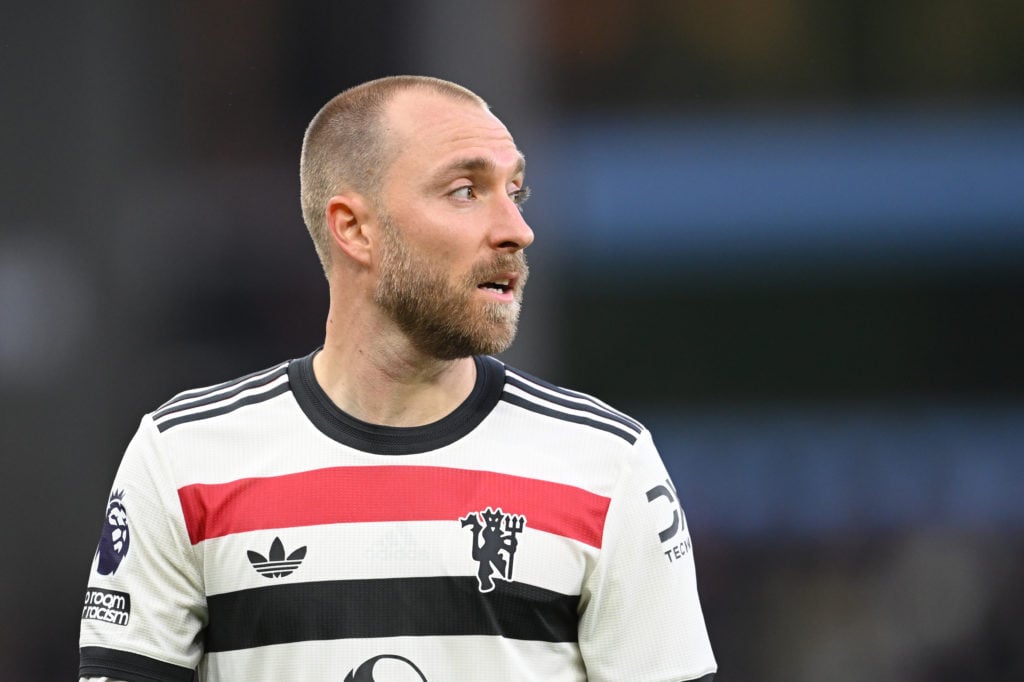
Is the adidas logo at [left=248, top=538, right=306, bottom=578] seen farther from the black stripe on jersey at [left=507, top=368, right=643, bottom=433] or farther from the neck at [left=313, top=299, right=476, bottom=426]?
the black stripe on jersey at [left=507, top=368, right=643, bottom=433]

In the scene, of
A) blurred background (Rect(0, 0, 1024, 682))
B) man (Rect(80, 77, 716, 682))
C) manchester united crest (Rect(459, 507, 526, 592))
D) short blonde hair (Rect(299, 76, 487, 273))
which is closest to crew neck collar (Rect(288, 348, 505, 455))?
man (Rect(80, 77, 716, 682))

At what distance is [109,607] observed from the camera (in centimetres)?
226

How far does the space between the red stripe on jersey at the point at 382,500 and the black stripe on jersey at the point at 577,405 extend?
159 millimetres

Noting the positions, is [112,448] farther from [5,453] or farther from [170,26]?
[170,26]

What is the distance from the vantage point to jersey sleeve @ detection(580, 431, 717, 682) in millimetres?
2232

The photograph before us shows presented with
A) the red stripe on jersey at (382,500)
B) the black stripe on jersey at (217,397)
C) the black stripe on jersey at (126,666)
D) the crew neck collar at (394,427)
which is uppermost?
the black stripe on jersey at (217,397)

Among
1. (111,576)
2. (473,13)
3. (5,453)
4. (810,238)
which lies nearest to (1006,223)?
(810,238)

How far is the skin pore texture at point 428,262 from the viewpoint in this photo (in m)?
2.32

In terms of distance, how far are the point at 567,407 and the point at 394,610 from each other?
47 cm

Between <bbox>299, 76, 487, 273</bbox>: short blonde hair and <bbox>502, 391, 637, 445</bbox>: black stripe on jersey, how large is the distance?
1.39 ft

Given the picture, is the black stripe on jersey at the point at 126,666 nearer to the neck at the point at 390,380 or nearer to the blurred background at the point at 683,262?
the neck at the point at 390,380

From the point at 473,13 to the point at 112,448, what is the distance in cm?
226

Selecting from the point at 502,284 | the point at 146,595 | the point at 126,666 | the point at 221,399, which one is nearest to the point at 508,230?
the point at 502,284

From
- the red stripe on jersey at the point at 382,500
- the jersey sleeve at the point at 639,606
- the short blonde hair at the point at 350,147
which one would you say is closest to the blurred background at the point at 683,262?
the short blonde hair at the point at 350,147
